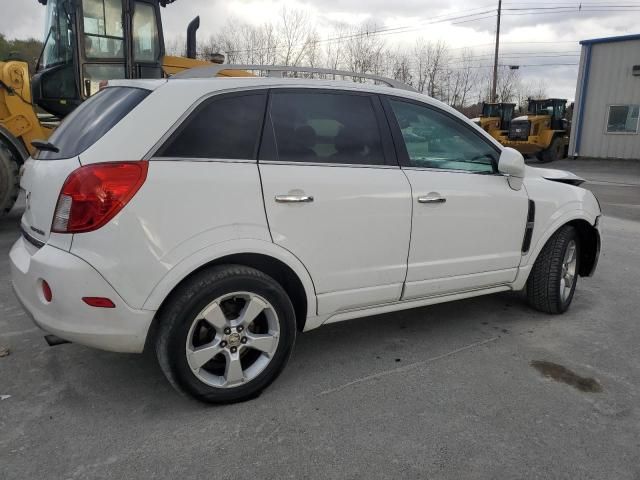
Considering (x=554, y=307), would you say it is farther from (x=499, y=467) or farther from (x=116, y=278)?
(x=116, y=278)

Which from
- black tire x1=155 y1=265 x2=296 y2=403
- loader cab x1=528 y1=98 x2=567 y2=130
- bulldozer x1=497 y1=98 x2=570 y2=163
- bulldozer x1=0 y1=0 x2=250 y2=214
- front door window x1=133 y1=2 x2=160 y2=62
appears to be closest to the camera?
black tire x1=155 y1=265 x2=296 y2=403

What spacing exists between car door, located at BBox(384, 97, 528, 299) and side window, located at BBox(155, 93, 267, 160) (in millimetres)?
982

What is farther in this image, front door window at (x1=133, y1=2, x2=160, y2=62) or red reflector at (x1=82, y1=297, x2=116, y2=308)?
front door window at (x1=133, y1=2, x2=160, y2=62)

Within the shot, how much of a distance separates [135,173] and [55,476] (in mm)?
1397

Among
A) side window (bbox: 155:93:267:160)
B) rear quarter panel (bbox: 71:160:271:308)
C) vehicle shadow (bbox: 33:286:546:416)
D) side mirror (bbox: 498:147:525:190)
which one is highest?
side window (bbox: 155:93:267:160)

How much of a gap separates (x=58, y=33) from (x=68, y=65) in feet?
1.51

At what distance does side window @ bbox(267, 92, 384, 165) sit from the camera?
3.07m

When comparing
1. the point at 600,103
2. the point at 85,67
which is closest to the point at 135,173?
the point at 85,67

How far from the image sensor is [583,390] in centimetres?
320

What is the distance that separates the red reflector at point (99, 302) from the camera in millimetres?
2561

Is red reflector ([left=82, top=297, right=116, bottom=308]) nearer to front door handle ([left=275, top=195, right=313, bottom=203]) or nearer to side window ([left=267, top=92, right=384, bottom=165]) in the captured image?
front door handle ([left=275, top=195, right=313, bottom=203])

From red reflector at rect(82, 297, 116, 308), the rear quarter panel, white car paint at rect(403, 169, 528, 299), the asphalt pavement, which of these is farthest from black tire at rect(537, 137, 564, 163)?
red reflector at rect(82, 297, 116, 308)

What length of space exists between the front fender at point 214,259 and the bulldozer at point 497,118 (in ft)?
77.0

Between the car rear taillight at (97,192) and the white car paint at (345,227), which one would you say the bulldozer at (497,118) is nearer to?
the white car paint at (345,227)
